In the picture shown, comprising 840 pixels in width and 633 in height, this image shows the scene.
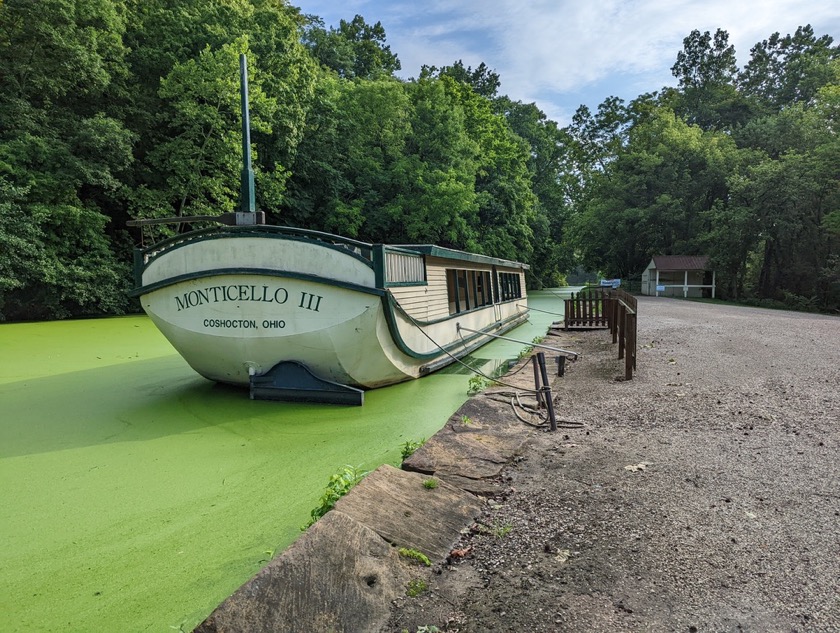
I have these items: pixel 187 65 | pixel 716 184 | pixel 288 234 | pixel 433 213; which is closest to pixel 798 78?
pixel 716 184

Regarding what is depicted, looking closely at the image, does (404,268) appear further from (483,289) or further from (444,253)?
(483,289)

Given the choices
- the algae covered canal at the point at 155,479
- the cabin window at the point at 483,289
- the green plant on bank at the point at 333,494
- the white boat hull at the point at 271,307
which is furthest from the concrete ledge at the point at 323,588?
the cabin window at the point at 483,289

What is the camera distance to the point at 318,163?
25141 mm

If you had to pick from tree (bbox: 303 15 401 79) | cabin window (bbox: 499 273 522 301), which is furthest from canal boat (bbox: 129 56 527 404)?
tree (bbox: 303 15 401 79)

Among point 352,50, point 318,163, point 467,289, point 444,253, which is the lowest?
point 467,289

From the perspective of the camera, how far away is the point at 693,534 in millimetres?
2535

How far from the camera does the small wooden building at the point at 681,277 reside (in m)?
33.1

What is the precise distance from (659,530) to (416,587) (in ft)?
4.19

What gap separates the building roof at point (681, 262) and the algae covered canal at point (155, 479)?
29.9 meters

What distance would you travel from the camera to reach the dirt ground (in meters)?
2.00

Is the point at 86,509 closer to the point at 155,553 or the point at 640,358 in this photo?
the point at 155,553

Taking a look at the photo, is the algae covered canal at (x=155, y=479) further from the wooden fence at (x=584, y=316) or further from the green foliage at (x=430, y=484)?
the wooden fence at (x=584, y=316)

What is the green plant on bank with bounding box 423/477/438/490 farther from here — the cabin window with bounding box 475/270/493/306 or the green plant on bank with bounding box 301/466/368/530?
the cabin window with bounding box 475/270/493/306

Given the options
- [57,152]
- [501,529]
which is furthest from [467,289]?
[57,152]
